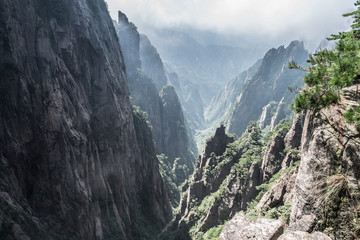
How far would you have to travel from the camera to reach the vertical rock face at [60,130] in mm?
30672

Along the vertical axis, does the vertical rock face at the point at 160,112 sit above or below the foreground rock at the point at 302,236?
above

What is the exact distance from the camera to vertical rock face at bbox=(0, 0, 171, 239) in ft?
101

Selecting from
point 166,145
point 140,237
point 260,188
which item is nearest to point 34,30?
point 260,188

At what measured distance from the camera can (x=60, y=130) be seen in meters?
36.8

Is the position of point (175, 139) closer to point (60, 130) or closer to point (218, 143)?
point (218, 143)

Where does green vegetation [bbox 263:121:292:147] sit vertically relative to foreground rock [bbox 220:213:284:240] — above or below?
above

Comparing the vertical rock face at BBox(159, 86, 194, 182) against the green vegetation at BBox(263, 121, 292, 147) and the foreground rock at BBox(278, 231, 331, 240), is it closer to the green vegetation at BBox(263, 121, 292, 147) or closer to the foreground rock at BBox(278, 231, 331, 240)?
the green vegetation at BBox(263, 121, 292, 147)

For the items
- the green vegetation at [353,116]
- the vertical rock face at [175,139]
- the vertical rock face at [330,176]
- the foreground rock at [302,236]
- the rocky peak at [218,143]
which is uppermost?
the vertical rock face at [175,139]

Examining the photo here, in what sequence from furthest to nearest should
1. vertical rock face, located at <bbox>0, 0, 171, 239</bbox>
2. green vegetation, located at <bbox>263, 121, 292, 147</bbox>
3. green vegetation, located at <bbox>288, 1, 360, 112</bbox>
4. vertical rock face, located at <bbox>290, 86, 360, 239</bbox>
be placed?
green vegetation, located at <bbox>263, 121, 292, 147</bbox> < vertical rock face, located at <bbox>0, 0, 171, 239</bbox> < green vegetation, located at <bbox>288, 1, 360, 112</bbox> < vertical rock face, located at <bbox>290, 86, 360, 239</bbox>

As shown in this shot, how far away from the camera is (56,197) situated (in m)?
35.3

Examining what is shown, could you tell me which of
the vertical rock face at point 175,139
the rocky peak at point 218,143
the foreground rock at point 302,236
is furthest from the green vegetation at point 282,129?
the vertical rock face at point 175,139

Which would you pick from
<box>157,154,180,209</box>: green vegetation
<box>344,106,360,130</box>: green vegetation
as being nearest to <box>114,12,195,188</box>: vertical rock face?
<box>157,154,180,209</box>: green vegetation

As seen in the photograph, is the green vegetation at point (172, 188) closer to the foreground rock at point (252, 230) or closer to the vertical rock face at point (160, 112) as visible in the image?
the vertical rock face at point (160, 112)

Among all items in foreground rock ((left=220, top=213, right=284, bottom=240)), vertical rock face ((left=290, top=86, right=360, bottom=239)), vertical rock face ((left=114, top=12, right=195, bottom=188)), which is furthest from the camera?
vertical rock face ((left=114, top=12, right=195, bottom=188))
